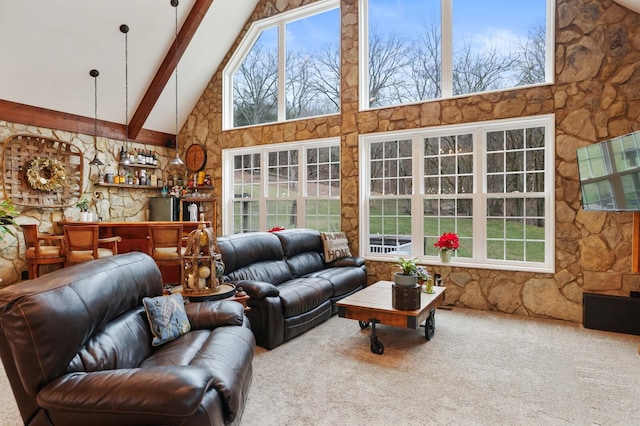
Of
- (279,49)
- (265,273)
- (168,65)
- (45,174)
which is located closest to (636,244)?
(265,273)

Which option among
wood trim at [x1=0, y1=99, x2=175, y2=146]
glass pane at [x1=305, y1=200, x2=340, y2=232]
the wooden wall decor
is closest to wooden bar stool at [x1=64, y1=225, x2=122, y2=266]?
the wooden wall decor

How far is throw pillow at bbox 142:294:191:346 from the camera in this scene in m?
2.26

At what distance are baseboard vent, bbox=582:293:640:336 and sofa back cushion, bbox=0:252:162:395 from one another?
4371 millimetres

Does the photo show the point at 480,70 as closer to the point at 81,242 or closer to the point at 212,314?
the point at 212,314

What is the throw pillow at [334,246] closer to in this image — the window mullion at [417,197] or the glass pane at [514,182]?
the window mullion at [417,197]

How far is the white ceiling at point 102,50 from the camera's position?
15.6 ft

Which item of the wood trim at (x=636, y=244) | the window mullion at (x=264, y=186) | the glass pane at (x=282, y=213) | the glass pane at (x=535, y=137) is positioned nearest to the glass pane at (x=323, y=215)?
the glass pane at (x=282, y=213)

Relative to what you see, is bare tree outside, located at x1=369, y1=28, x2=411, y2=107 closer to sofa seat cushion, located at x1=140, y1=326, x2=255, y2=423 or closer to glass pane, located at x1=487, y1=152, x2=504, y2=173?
glass pane, located at x1=487, y1=152, x2=504, y2=173

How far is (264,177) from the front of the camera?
655 cm

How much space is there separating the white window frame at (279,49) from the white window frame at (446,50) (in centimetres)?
73

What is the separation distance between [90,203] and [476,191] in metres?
6.08

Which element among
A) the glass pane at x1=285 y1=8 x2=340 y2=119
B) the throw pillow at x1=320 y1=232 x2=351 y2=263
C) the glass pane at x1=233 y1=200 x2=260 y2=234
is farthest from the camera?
the glass pane at x1=233 y1=200 x2=260 y2=234

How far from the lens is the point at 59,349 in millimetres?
1499

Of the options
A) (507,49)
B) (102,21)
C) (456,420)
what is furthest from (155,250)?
(507,49)
